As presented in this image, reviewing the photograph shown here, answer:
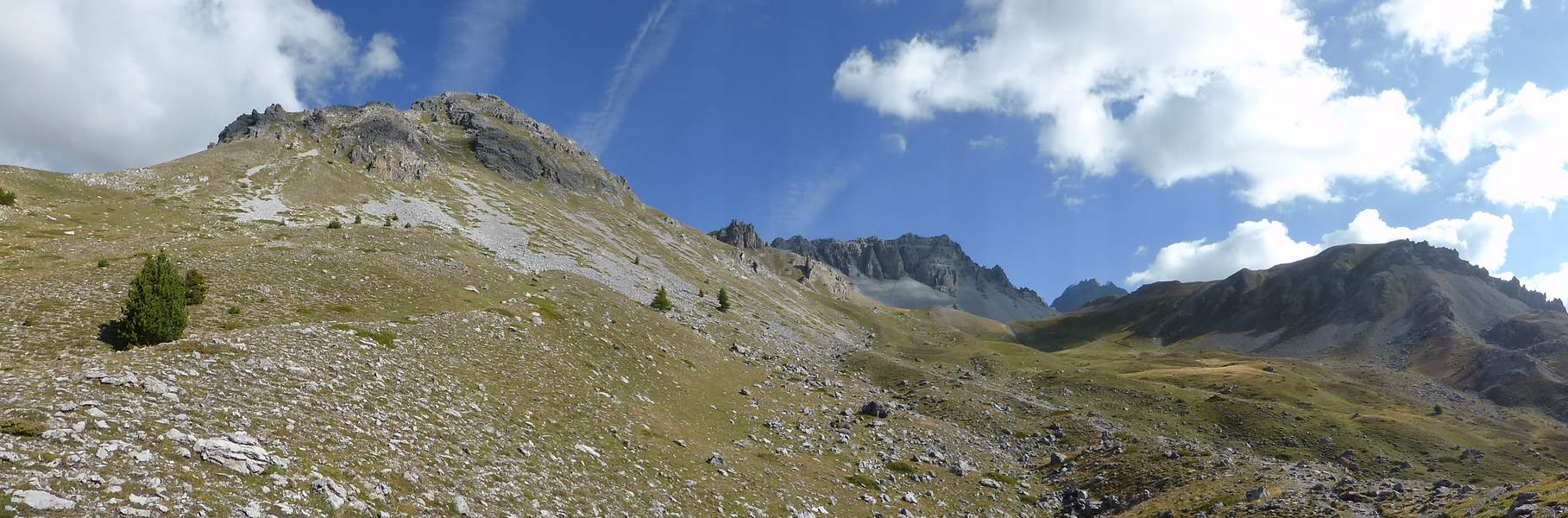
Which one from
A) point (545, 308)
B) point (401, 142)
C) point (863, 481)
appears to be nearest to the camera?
point (863, 481)

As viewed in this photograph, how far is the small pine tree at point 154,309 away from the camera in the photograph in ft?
85.4

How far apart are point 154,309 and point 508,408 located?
51.2 ft

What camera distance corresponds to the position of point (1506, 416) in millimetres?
109375

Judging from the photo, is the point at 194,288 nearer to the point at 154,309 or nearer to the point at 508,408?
the point at 154,309

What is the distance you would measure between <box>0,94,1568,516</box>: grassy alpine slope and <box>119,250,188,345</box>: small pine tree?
5.45ft

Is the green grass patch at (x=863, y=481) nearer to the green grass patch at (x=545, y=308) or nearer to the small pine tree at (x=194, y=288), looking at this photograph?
the green grass patch at (x=545, y=308)

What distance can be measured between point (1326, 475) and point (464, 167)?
171 m

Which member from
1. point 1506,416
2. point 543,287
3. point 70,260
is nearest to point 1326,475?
point 543,287

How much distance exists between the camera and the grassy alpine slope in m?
15.3

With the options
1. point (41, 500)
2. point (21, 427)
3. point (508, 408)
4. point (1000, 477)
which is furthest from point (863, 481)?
point (21, 427)

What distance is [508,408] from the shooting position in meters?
25.5

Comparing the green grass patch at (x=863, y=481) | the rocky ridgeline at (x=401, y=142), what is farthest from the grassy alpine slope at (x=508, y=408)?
the rocky ridgeline at (x=401, y=142)

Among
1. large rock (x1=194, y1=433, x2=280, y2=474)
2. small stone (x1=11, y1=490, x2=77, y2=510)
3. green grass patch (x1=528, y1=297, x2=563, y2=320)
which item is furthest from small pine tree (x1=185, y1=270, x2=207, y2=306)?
small stone (x1=11, y1=490, x2=77, y2=510)

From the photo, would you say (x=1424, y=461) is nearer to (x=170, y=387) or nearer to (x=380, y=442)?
(x=380, y=442)
